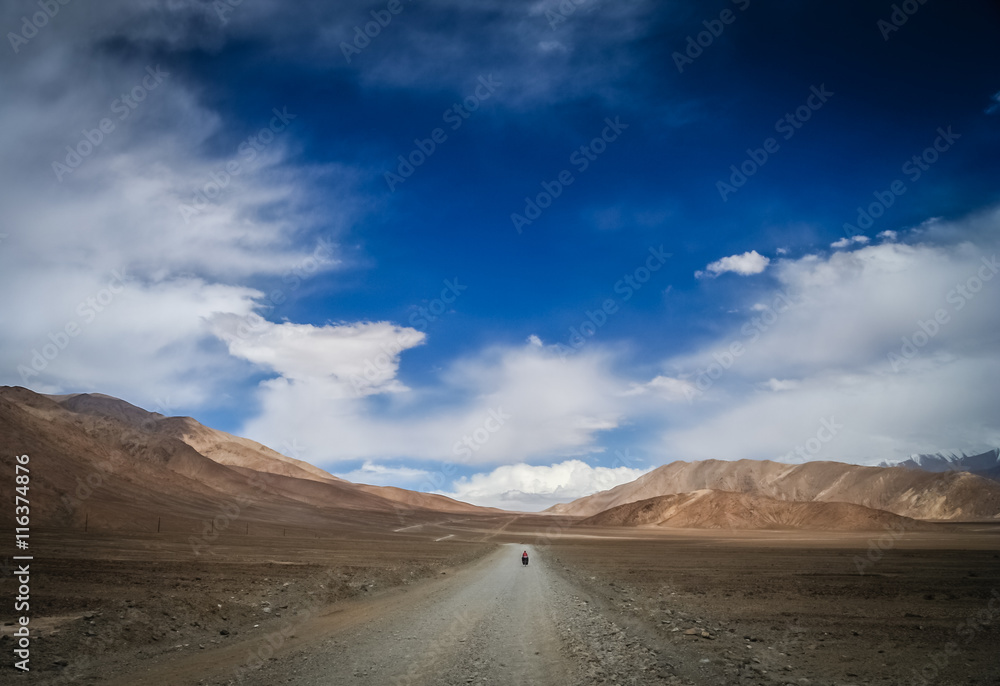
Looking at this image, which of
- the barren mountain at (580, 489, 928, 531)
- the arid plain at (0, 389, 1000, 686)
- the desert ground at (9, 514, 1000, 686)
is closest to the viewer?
the desert ground at (9, 514, 1000, 686)

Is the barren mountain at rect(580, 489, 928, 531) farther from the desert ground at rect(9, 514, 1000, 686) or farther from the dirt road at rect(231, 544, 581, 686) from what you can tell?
the dirt road at rect(231, 544, 581, 686)

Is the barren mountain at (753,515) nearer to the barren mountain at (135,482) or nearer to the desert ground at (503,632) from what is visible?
the barren mountain at (135,482)

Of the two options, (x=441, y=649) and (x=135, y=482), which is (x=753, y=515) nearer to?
(x=135, y=482)

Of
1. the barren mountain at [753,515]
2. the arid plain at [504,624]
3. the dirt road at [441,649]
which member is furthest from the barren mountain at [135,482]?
the barren mountain at [753,515]

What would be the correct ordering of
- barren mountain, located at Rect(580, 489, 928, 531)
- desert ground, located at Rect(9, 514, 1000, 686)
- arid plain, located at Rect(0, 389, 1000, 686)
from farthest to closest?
barren mountain, located at Rect(580, 489, 928, 531)
arid plain, located at Rect(0, 389, 1000, 686)
desert ground, located at Rect(9, 514, 1000, 686)

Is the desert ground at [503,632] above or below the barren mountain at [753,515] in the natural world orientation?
above

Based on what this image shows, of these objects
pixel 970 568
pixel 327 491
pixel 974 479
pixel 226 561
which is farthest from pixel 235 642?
pixel 974 479

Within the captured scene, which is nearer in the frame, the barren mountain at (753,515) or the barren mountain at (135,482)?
the barren mountain at (135,482)

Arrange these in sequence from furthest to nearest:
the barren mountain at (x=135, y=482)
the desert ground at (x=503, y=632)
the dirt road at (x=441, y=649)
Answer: the barren mountain at (x=135, y=482) → the desert ground at (x=503, y=632) → the dirt road at (x=441, y=649)

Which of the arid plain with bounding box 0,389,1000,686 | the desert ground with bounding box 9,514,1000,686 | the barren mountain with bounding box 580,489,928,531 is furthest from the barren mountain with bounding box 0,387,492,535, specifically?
the barren mountain with bounding box 580,489,928,531
